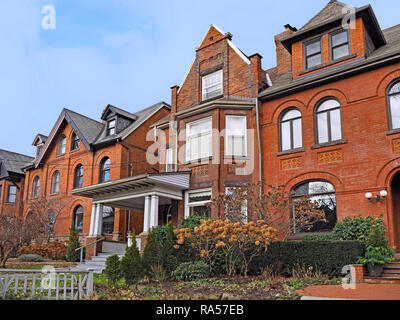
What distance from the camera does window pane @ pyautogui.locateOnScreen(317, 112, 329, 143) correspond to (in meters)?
15.0

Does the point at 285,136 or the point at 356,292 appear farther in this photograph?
the point at 285,136

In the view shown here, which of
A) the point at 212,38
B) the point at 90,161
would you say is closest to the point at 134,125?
the point at 90,161

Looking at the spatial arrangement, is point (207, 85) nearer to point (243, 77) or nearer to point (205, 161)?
point (243, 77)

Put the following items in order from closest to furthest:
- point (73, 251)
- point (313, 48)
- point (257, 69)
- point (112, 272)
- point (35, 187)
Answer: point (112, 272) < point (313, 48) < point (257, 69) < point (73, 251) < point (35, 187)

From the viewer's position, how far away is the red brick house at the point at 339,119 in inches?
526

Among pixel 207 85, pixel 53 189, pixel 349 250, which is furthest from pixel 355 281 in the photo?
pixel 53 189

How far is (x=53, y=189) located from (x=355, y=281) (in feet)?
A: 74.7

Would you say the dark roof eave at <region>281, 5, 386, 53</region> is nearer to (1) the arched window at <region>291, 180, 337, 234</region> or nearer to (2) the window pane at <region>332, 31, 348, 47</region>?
(2) the window pane at <region>332, 31, 348, 47</region>

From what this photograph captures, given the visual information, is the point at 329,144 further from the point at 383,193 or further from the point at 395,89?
the point at 395,89

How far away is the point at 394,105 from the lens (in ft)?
44.2

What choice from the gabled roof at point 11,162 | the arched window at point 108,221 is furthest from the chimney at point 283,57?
the gabled roof at point 11,162

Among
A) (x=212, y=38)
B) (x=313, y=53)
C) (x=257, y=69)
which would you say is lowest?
(x=257, y=69)

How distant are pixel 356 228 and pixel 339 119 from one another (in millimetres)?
4499

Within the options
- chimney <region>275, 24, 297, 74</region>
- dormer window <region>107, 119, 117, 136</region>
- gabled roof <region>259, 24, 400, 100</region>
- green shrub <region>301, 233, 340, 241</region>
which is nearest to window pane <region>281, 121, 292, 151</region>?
gabled roof <region>259, 24, 400, 100</region>
